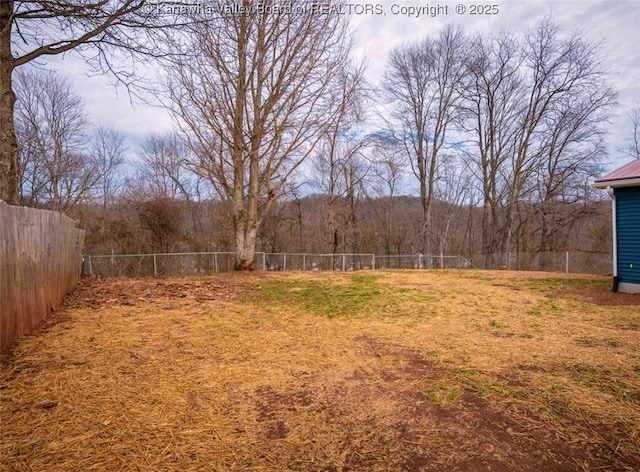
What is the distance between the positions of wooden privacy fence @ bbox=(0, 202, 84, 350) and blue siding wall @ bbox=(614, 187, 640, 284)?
10565 millimetres

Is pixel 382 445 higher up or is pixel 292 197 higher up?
pixel 292 197

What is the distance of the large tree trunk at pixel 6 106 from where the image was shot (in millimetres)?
4465

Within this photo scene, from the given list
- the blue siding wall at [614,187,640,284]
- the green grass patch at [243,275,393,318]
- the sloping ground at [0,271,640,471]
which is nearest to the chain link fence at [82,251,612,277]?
the green grass patch at [243,275,393,318]

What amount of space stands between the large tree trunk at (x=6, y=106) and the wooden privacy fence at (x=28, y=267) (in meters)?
0.77

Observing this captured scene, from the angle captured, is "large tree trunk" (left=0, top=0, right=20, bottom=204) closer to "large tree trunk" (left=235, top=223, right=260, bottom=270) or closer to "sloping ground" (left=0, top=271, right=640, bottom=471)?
"sloping ground" (left=0, top=271, right=640, bottom=471)

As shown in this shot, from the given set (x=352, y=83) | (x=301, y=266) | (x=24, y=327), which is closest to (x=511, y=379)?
(x=24, y=327)

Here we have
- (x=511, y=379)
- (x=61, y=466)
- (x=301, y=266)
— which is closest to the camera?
(x=61, y=466)

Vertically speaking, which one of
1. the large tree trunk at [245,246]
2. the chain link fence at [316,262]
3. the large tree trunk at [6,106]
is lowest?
the chain link fence at [316,262]

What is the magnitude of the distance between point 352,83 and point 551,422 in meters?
10.9

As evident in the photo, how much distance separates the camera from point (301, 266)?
57.5 ft

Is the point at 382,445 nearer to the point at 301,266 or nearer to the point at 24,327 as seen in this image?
the point at 24,327

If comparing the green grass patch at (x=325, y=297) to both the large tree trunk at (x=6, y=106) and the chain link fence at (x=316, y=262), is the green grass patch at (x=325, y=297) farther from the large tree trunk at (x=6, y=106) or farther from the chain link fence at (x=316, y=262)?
the chain link fence at (x=316, y=262)

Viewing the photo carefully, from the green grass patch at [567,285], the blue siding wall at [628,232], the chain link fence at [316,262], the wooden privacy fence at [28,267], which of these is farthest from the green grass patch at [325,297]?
the blue siding wall at [628,232]

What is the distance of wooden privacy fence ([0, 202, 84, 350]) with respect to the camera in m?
3.04
